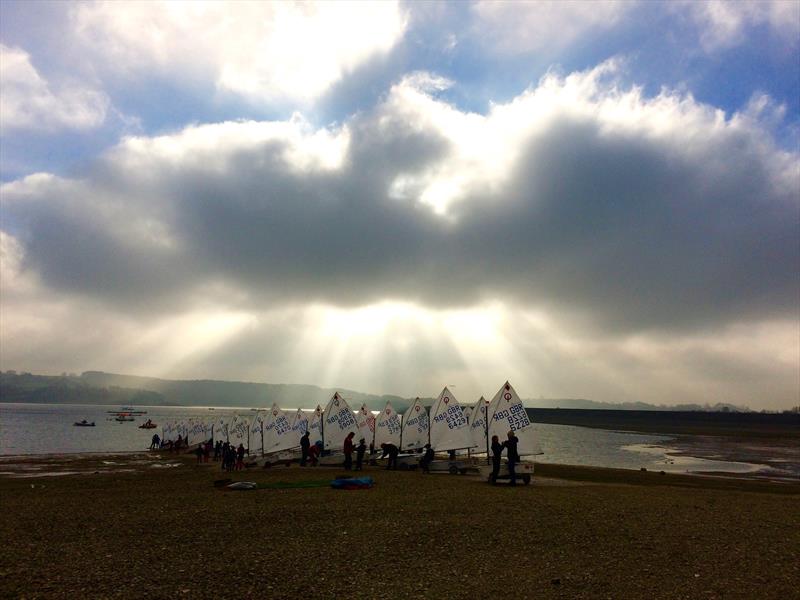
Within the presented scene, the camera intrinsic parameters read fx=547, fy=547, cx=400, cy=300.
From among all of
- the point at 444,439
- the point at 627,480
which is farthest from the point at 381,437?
the point at 627,480

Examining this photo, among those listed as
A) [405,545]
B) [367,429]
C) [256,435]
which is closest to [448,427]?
[367,429]

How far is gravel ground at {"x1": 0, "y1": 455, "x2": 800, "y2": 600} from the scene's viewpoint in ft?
30.6

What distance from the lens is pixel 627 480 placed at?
28984 mm

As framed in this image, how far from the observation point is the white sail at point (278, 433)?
4009 centimetres

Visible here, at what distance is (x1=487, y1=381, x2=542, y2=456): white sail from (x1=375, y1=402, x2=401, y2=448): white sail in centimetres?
938

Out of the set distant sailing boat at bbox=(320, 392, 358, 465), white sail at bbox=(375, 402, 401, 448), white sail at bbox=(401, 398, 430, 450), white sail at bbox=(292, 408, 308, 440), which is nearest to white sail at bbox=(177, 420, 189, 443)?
white sail at bbox=(292, 408, 308, 440)

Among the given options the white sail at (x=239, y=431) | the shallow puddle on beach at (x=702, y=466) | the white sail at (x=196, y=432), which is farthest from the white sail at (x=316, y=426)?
the white sail at (x=196, y=432)

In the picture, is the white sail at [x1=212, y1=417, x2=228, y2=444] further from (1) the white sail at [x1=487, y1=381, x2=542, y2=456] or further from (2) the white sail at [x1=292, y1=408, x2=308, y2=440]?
(1) the white sail at [x1=487, y1=381, x2=542, y2=456]

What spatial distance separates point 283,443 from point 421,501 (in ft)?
83.5

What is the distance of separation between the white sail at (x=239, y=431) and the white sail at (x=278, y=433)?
5819 mm

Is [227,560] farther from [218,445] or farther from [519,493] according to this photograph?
[218,445]

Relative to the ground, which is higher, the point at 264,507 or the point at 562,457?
the point at 264,507

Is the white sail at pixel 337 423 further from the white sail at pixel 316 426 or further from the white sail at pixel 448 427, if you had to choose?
the white sail at pixel 448 427

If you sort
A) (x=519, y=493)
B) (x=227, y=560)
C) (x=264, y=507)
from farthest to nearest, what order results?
(x=519, y=493)
(x=264, y=507)
(x=227, y=560)
